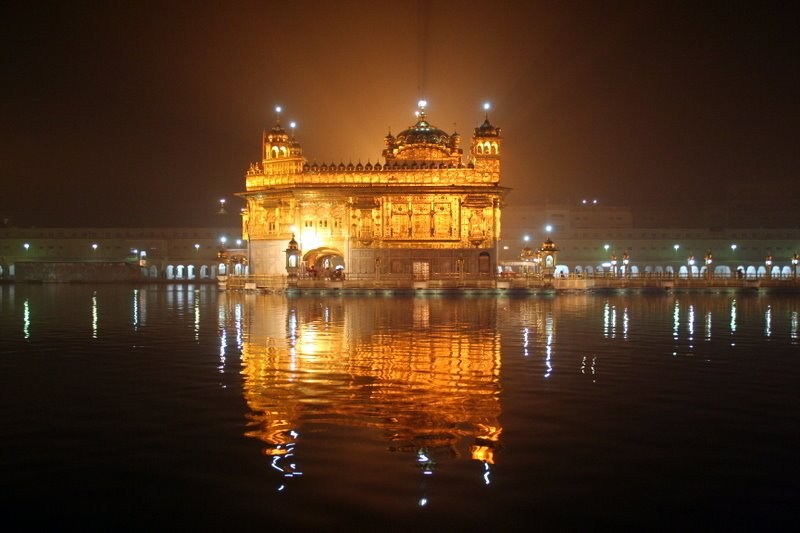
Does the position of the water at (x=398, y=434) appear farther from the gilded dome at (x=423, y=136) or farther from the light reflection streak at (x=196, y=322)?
the gilded dome at (x=423, y=136)

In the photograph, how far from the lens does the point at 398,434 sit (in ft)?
29.9

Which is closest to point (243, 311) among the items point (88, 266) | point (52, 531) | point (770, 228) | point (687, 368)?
point (687, 368)

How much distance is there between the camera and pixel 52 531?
623 centimetres

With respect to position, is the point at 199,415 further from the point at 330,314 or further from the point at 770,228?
the point at 770,228

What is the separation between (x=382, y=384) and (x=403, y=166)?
45.1 metres

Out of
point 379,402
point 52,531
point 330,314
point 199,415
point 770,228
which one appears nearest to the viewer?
point 52,531

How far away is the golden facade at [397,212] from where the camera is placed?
55406 mm

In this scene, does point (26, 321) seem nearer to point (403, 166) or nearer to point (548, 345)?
point (548, 345)

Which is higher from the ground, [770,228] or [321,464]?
[770,228]

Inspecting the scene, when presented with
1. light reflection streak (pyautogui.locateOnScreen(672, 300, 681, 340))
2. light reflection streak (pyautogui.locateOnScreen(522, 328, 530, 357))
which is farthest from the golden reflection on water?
light reflection streak (pyautogui.locateOnScreen(672, 300, 681, 340))

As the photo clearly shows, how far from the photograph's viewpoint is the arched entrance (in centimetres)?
5754

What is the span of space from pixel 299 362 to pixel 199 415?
5.14m

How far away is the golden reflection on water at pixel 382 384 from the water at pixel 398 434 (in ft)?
0.18

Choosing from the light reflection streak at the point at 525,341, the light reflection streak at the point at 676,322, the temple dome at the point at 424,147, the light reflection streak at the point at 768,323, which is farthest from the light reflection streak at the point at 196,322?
the temple dome at the point at 424,147
